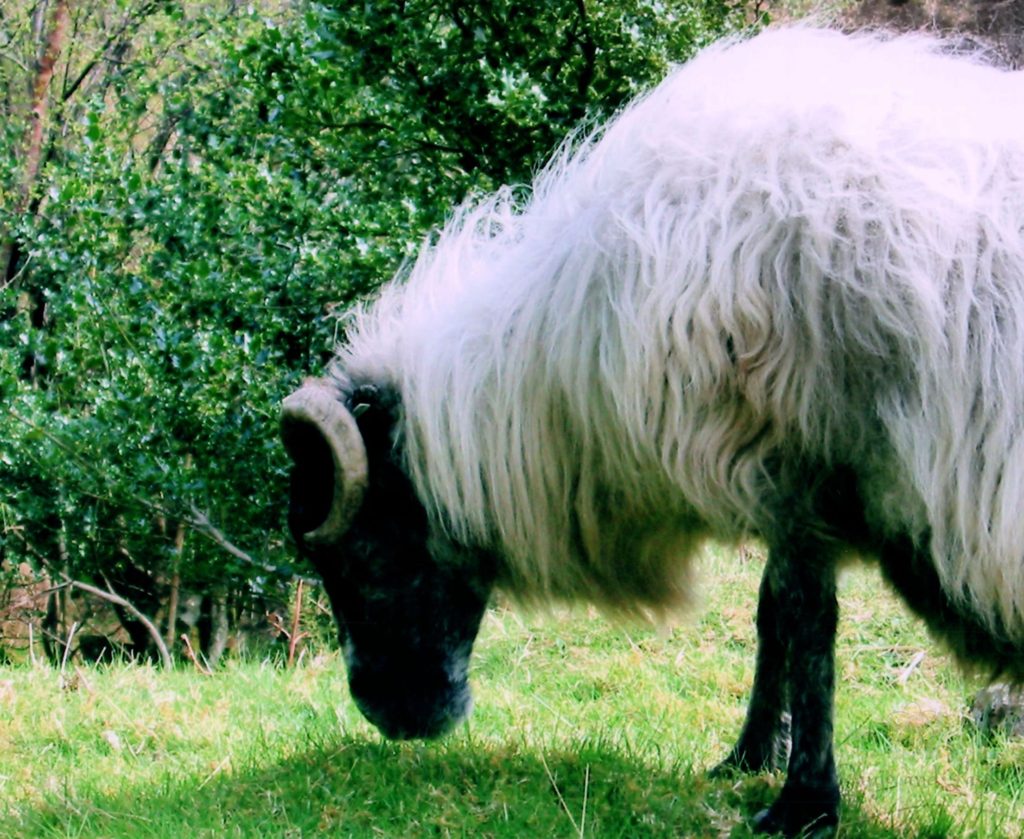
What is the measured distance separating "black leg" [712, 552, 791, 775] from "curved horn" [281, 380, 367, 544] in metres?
1.30

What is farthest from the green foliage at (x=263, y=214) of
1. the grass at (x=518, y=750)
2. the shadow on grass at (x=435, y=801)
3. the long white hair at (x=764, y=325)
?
the shadow on grass at (x=435, y=801)

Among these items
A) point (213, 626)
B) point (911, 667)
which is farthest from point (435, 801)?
point (213, 626)

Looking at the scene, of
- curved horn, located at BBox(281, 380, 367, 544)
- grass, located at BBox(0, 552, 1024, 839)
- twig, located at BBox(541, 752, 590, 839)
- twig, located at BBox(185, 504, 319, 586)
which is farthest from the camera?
twig, located at BBox(185, 504, 319, 586)

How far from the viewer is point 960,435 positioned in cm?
313

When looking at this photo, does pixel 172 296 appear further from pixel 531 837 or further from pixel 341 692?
pixel 531 837

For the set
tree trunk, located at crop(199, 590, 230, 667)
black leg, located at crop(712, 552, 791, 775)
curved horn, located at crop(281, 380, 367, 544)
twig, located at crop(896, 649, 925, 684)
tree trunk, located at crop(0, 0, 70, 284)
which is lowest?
tree trunk, located at crop(199, 590, 230, 667)

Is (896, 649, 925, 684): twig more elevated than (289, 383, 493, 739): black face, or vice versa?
(289, 383, 493, 739): black face

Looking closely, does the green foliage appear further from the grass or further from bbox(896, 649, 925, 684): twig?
bbox(896, 649, 925, 684): twig

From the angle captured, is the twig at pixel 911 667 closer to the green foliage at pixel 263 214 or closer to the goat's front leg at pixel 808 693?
the goat's front leg at pixel 808 693

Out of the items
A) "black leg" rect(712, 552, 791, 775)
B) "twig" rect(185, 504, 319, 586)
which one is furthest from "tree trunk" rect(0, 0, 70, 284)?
"black leg" rect(712, 552, 791, 775)

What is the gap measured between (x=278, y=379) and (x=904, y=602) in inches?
164

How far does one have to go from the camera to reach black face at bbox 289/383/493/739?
3947 millimetres

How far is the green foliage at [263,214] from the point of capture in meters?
6.70

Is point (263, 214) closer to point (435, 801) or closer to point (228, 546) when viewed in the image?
point (228, 546)
